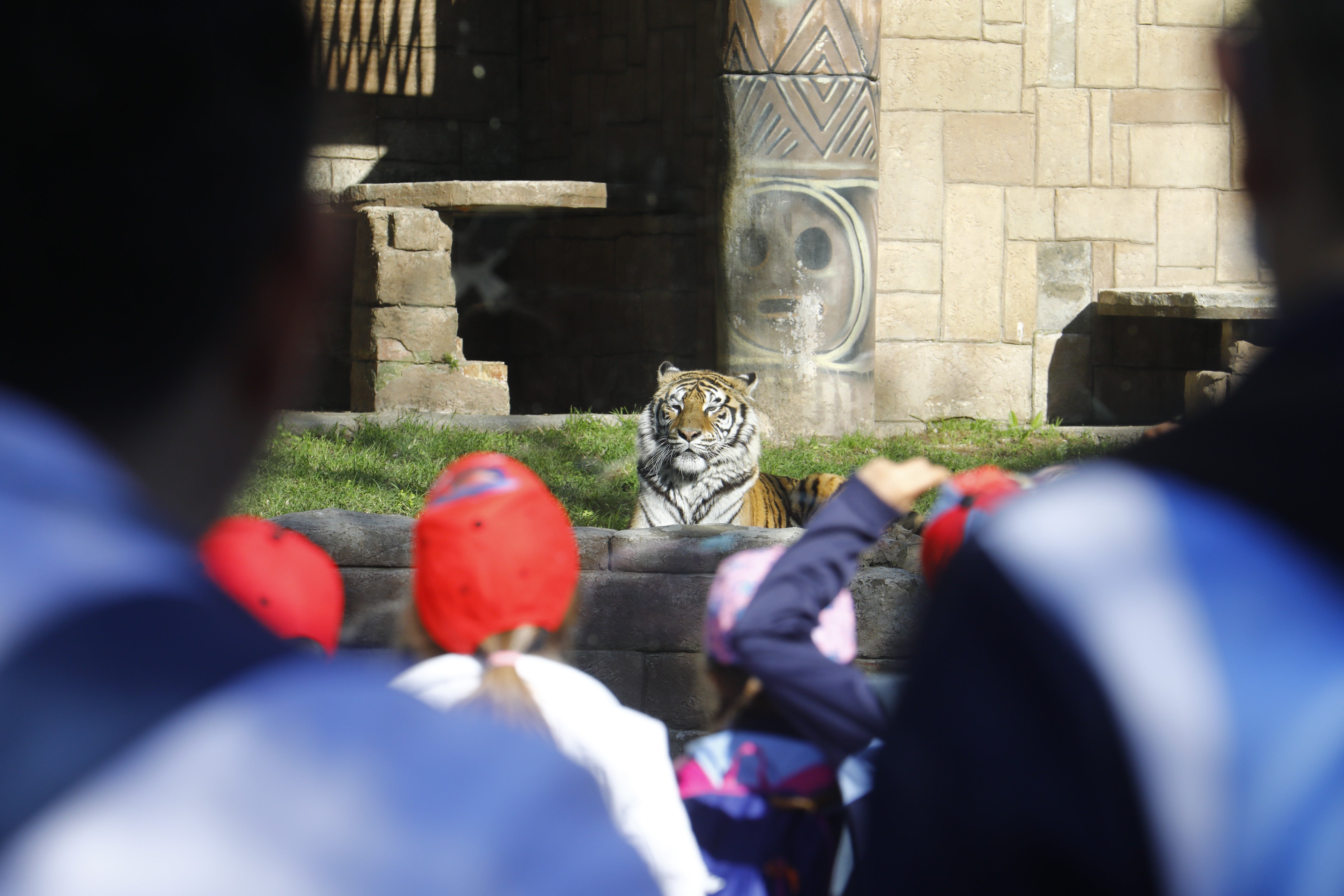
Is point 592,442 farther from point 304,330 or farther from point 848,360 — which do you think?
point 304,330

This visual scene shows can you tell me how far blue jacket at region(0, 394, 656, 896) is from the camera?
18.4 inches

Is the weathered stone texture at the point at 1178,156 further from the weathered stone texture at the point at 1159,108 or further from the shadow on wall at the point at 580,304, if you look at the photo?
the shadow on wall at the point at 580,304

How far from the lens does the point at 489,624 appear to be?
1.88 m

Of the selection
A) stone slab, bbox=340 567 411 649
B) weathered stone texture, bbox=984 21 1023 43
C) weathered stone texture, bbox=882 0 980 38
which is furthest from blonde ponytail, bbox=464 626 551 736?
weathered stone texture, bbox=984 21 1023 43

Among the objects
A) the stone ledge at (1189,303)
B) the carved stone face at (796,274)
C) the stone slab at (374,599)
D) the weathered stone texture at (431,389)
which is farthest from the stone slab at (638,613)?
the stone ledge at (1189,303)

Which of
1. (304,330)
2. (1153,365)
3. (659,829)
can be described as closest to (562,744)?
(659,829)

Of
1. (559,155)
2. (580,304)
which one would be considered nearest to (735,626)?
(580,304)

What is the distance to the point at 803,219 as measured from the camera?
802 centimetres

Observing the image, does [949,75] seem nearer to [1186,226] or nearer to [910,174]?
[910,174]

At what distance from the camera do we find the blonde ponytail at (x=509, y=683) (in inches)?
68.4

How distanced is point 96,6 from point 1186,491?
574 millimetres

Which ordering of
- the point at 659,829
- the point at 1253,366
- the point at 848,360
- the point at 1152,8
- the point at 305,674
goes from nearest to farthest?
the point at 305,674 → the point at 1253,366 → the point at 659,829 → the point at 848,360 → the point at 1152,8

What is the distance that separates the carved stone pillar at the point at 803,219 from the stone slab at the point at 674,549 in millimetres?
4318

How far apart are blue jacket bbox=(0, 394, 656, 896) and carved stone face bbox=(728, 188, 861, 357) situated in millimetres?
7628
